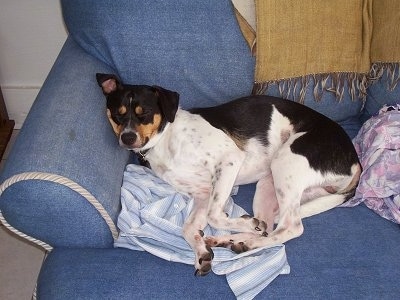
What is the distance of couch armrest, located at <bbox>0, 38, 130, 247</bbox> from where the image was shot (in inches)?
62.4

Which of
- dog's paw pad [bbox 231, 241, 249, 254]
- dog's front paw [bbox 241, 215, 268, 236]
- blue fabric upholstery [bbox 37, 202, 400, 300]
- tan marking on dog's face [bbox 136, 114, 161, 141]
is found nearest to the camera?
blue fabric upholstery [bbox 37, 202, 400, 300]

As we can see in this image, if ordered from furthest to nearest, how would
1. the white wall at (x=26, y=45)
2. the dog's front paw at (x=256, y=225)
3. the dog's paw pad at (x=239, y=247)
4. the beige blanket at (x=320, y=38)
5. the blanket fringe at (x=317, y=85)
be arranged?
the white wall at (x=26, y=45) → the blanket fringe at (x=317, y=85) → the beige blanket at (x=320, y=38) → the dog's front paw at (x=256, y=225) → the dog's paw pad at (x=239, y=247)

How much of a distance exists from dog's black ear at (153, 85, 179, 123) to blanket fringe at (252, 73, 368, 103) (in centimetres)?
46

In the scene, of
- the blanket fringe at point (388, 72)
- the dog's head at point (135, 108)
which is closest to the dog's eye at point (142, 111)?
the dog's head at point (135, 108)

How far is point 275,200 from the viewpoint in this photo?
2.00m

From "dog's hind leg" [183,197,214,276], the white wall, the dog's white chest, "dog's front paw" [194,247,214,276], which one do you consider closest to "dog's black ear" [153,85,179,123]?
the dog's white chest

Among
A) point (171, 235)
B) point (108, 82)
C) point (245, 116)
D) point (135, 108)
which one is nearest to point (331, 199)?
point (245, 116)

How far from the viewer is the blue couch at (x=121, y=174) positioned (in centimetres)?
158

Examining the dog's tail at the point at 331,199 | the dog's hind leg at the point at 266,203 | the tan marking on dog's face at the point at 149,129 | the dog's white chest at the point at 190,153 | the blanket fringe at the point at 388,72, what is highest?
the blanket fringe at the point at 388,72

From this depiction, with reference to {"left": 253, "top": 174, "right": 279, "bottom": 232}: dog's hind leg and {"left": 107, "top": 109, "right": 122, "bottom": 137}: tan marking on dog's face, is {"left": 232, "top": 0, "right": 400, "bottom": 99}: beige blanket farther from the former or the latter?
{"left": 107, "top": 109, "right": 122, "bottom": 137}: tan marking on dog's face

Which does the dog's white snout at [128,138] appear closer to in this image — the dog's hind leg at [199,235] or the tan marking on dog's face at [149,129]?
the tan marking on dog's face at [149,129]

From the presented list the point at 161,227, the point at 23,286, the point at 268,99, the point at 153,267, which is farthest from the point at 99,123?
the point at 23,286

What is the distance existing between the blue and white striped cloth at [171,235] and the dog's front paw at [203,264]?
3 centimetres

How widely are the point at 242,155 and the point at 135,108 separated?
0.50 meters
